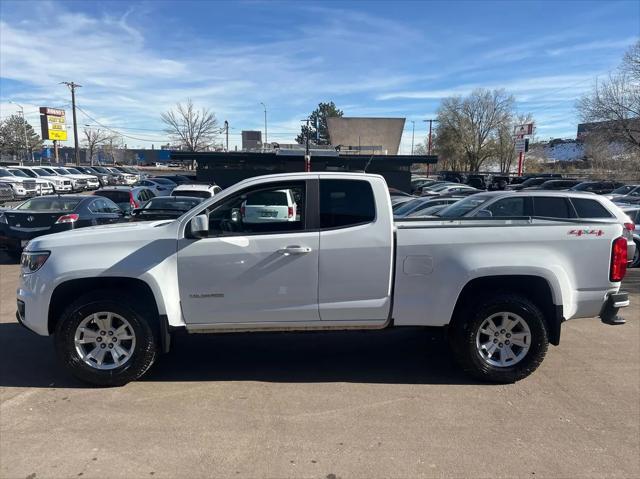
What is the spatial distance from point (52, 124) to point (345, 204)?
275 feet

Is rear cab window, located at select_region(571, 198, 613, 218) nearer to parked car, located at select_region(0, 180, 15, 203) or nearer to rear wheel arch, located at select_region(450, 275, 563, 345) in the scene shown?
rear wheel arch, located at select_region(450, 275, 563, 345)

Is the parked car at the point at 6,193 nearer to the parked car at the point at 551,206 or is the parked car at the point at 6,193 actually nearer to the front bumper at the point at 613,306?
the parked car at the point at 551,206

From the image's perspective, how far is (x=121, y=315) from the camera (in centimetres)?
411

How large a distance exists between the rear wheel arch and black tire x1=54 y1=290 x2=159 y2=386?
2804mm

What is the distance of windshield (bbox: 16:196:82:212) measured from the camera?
10.2 m

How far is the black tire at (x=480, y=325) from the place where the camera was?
4281 mm

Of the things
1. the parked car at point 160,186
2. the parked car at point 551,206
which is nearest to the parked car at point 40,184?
the parked car at point 160,186

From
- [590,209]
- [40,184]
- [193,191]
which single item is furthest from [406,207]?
[40,184]

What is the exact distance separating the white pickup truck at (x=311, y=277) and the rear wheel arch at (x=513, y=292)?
0.04 ft

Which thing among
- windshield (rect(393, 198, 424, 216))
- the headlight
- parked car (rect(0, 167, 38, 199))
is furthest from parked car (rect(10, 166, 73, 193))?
the headlight

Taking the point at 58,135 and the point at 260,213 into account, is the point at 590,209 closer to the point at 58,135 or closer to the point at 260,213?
the point at 260,213

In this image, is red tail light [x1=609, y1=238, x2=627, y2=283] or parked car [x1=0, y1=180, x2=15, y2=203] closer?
red tail light [x1=609, y1=238, x2=627, y2=283]

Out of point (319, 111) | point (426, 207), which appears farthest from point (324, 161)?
point (319, 111)

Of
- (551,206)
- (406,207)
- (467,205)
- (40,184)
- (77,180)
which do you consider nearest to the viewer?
(551,206)
